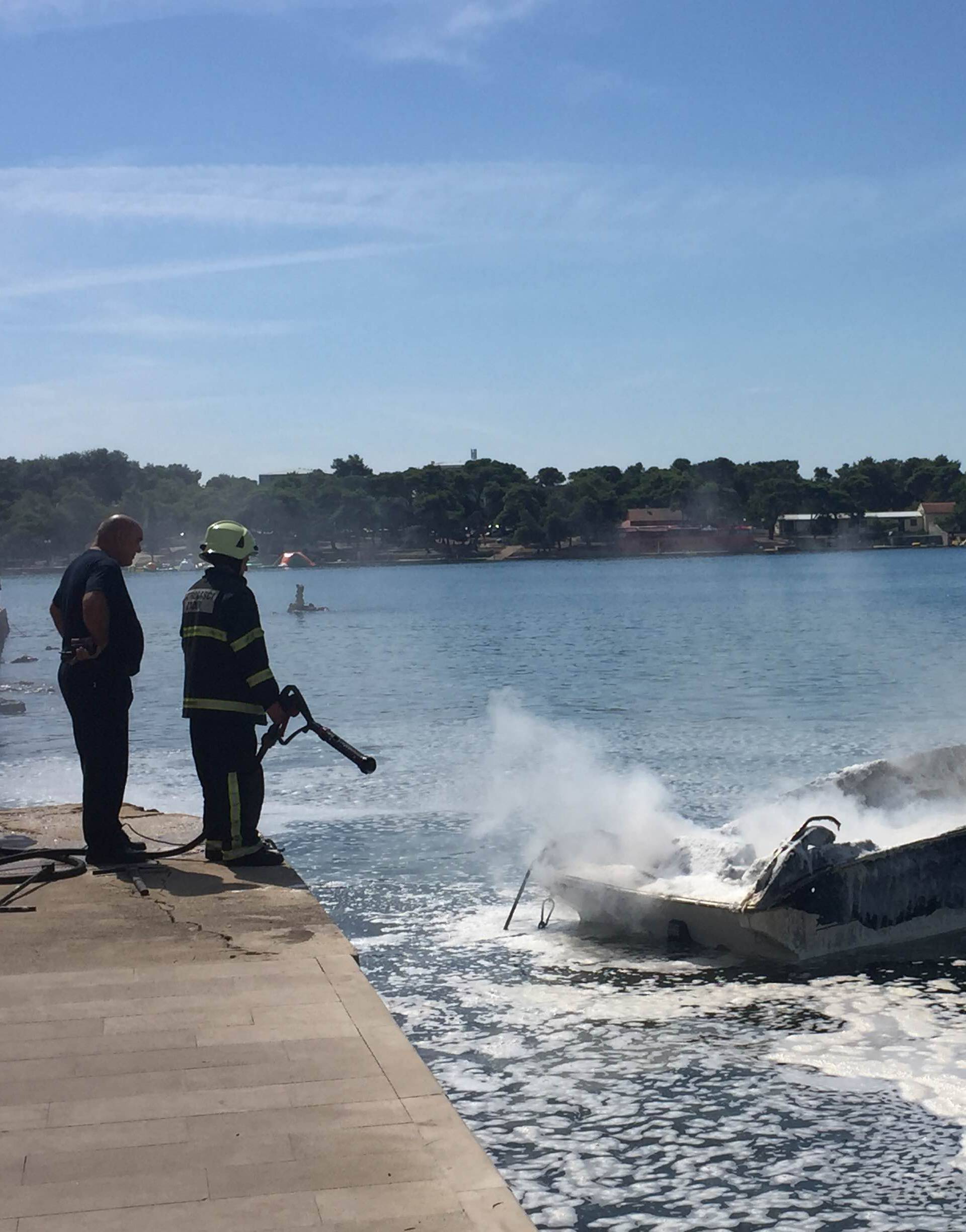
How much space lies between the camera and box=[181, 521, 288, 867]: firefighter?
7.86 metres

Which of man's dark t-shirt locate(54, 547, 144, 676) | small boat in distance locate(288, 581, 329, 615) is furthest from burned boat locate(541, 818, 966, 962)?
small boat in distance locate(288, 581, 329, 615)

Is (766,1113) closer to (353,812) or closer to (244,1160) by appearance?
(244,1160)

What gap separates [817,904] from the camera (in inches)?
364

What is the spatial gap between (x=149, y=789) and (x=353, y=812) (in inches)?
137

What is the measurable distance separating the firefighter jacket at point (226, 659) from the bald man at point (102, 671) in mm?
335

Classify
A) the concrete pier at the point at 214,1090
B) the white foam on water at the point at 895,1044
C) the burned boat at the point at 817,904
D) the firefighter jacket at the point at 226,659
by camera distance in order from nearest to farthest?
the concrete pier at the point at 214,1090 < the white foam on water at the point at 895,1044 < the firefighter jacket at the point at 226,659 < the burned boat at the point at 817,904

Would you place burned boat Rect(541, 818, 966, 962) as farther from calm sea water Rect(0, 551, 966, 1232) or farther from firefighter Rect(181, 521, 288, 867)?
firefighter Rect(181, 521, 288, 867)

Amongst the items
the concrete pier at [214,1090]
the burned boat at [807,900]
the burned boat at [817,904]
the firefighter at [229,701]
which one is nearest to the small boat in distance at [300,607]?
the burned boat at [807,900]

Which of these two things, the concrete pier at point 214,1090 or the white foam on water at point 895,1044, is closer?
the concrete pier at point 214,1090

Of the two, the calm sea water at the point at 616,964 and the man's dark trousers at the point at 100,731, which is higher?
the man's dark trousers at the point at 100,731

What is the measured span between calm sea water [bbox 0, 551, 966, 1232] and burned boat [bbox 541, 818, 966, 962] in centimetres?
22

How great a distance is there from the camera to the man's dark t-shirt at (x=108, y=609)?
7762 mm

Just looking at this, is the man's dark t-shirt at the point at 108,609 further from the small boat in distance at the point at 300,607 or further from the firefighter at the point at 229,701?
the small boat in distance at the point at 300,607

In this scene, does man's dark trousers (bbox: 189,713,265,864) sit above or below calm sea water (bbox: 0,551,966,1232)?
above
